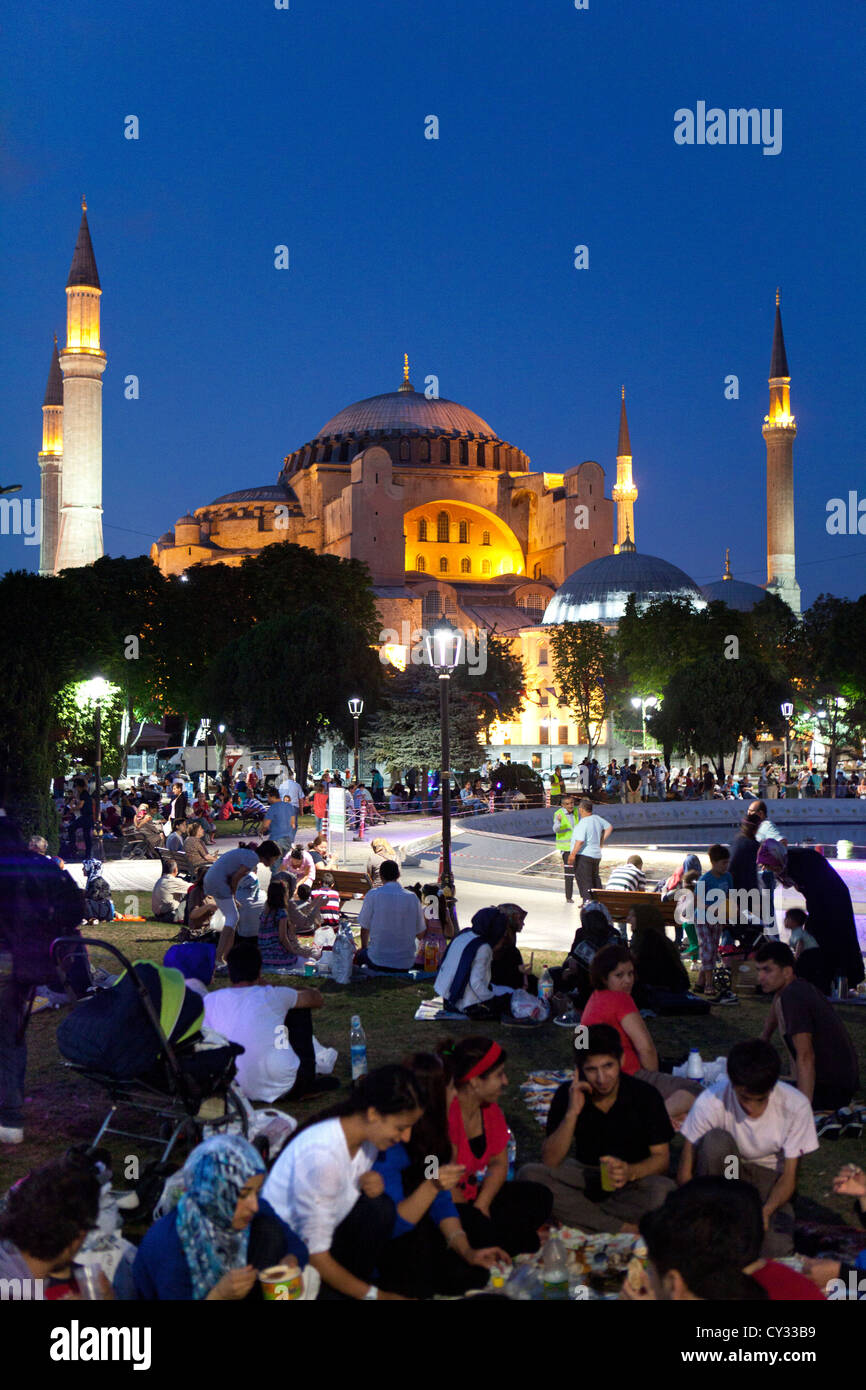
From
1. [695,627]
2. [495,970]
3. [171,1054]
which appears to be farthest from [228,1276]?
[695,627]

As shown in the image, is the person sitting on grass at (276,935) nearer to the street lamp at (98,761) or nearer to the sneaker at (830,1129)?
the sneaker at (830,1129)

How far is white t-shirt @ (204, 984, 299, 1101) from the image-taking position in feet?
18.0

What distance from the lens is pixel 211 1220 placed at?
3.22 meters

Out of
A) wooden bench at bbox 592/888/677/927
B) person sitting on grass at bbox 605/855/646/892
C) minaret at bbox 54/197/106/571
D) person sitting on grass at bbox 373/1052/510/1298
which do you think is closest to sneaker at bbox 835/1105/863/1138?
person sitting on grass at bbox 373/1052/510/1298

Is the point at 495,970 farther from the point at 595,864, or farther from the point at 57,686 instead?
the point at 57,686

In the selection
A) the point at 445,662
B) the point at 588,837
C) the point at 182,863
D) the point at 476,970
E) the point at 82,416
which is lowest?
the point at 476,970

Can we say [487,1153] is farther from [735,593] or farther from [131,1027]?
[735,593]

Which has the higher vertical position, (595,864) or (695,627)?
(695,627)

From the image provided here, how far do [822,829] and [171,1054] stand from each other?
22.2m

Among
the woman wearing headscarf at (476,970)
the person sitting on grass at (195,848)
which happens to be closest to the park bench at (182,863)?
the person sitting on grass at (195,848)

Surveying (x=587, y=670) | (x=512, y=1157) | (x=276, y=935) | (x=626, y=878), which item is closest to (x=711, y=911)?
(x=626, y=878)

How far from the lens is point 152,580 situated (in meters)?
40.0
